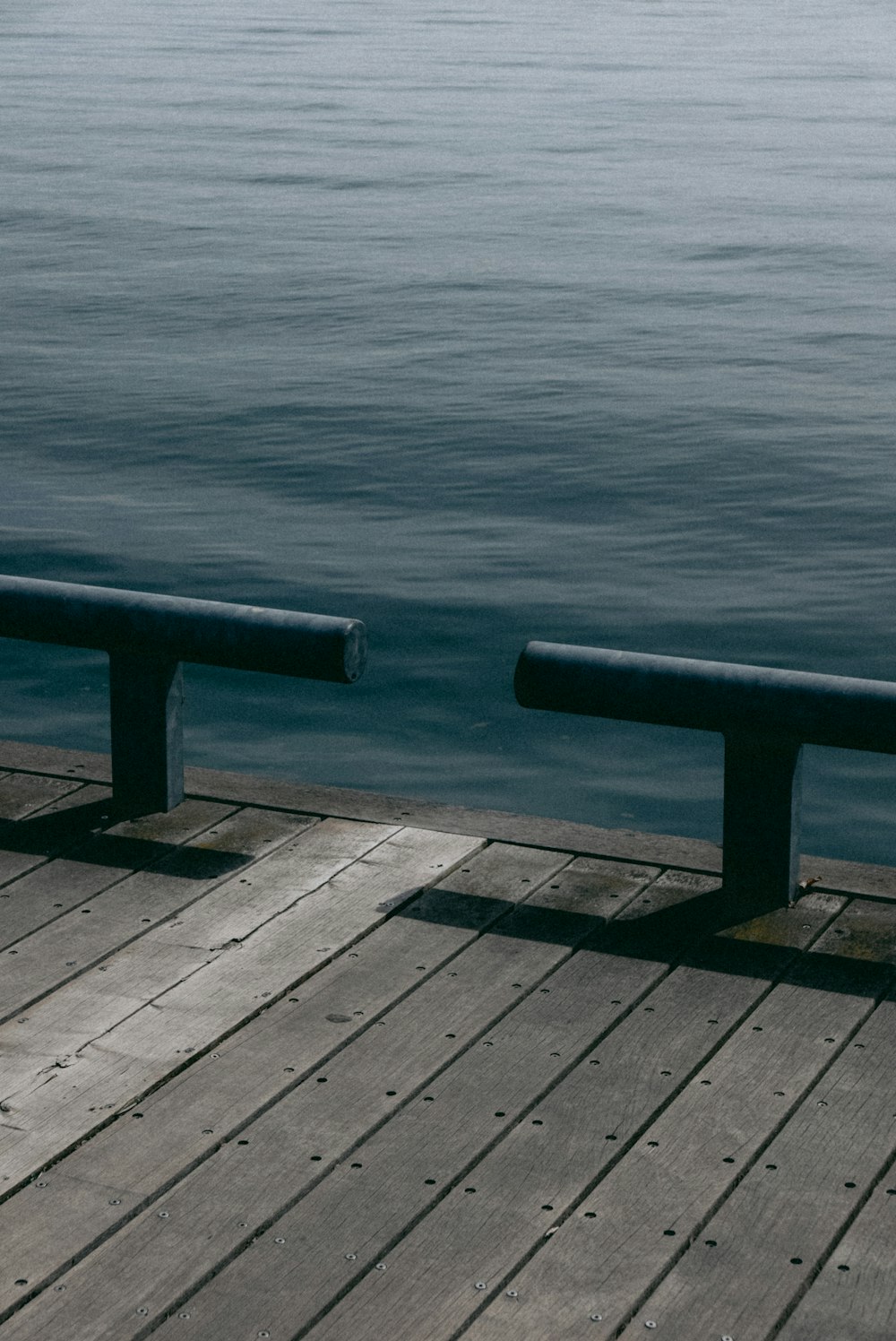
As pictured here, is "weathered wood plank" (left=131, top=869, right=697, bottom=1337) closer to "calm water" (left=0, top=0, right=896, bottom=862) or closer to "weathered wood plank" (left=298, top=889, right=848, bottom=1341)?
"weathered wood plank" (left=298, top=889, right=848, bottom=1341)

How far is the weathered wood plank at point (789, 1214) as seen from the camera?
12.0ft

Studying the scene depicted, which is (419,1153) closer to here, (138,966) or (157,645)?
(138,966)

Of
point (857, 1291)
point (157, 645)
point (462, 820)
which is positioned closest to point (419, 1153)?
point (857, 1291)

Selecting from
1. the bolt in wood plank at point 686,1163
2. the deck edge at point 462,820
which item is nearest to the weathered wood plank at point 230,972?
the deck edge at point 462,820

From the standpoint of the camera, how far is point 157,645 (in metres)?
5.74

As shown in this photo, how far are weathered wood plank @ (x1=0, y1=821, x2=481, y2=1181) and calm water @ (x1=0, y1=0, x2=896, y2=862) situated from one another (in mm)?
3737

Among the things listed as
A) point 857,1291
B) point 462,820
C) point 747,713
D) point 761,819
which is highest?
point 747,713

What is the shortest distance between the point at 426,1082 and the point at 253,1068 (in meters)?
0.41

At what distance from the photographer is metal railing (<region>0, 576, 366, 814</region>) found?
5.67 meters

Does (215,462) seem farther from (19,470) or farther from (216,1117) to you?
(216,1117)

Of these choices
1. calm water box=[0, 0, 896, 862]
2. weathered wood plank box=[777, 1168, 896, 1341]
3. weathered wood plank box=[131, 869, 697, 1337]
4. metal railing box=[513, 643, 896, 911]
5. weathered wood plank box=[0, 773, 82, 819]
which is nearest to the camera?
weathered wood plank box=[777, 1168, 896, 1341]

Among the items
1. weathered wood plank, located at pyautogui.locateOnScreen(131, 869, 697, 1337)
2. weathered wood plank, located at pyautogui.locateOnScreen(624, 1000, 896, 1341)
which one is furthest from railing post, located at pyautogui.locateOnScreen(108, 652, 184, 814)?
weathered wood plank, located at pyautogui.locateOnScreen(624, 1000, 896, 1341)

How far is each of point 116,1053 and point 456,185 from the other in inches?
1058

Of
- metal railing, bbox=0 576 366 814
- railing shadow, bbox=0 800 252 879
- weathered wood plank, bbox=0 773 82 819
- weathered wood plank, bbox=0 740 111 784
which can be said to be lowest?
railing shadow, bbox=0 800 252 879
